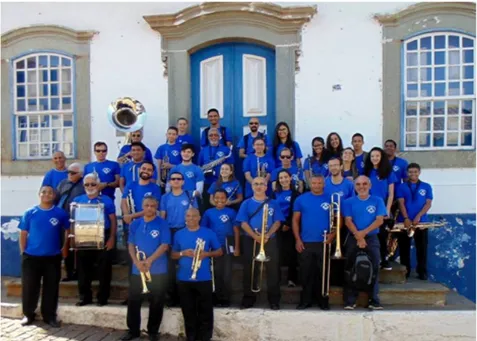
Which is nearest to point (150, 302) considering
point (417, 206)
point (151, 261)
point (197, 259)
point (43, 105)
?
point (151, 261)

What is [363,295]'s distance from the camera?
20.8ft

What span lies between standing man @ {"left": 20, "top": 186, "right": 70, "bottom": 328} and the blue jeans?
3409 millimetres

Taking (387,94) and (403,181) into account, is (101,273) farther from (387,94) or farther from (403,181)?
(387,94)

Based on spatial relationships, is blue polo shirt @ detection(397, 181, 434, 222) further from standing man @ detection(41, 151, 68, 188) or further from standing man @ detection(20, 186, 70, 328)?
standing man @ detection(41, 151, 68, 188)

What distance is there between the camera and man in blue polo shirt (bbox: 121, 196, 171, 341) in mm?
5965

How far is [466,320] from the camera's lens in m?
6.10

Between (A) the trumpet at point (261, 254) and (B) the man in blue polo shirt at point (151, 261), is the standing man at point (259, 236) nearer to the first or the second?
(A) the trumpet at point (261, 254)

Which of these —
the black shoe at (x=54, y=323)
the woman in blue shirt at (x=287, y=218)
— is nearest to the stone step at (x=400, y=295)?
the woman in blue shirt at (x=287, y=218)

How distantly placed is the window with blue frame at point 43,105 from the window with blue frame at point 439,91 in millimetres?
5544

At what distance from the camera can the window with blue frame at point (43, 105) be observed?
29.4 ft

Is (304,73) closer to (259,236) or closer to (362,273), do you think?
(259,236)

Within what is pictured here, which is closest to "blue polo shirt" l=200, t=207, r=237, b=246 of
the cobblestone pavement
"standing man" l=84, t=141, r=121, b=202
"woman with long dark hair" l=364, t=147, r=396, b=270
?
the cobblestone pavement

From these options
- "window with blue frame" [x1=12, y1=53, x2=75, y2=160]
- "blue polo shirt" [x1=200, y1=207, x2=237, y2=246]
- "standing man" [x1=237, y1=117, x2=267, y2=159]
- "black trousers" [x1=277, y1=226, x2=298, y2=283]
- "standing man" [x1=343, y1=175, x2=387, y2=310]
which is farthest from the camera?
"window with blue frame" [x1=12, y1=53, x2=75, y2=160]

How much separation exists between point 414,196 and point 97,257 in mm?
4243
